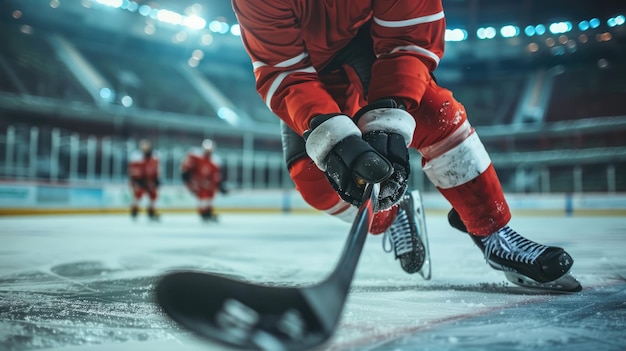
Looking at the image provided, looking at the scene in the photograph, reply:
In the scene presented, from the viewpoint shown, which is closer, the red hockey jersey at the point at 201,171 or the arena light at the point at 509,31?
the red hockey jersey at the point at 201,171

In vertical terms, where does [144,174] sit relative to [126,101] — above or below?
below

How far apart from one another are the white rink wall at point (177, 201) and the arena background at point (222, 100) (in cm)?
2

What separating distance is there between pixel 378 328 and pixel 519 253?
21.7 inches

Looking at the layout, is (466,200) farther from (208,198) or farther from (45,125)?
(45,125)

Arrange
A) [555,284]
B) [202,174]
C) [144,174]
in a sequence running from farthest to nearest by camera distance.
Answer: [144,174], [202,174], [555,284]

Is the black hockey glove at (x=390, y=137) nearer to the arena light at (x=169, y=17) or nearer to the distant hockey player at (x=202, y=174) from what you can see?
the distant hockey player at (x=202, y=174)

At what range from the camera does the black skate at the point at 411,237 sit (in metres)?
1.45

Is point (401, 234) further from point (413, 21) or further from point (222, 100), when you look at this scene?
point (222, 100)

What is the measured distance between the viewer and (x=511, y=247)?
1.23 m

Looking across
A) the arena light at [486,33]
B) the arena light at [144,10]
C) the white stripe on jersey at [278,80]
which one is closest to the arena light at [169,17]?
the arena light at [144,10]

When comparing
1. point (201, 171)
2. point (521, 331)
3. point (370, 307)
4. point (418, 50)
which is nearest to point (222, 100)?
point (201, 171)

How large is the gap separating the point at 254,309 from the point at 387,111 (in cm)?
51

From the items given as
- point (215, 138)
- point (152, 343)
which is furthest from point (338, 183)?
point (215, 138)

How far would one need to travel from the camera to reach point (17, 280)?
1.41m
